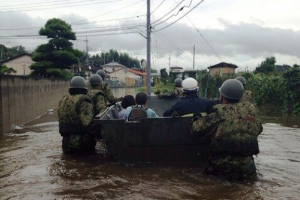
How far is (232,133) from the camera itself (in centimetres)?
534

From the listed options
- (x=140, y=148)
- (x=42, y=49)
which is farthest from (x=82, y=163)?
(x=42, y=49)

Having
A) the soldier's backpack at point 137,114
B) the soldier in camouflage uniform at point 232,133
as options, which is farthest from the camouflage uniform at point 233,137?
the soldier's backpack at point 137,114

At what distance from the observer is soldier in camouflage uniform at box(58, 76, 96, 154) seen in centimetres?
700

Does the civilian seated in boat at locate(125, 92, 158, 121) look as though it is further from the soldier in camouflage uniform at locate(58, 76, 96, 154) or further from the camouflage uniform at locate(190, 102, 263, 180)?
the camouflage uniform at locate(190, 102, 263, 180)

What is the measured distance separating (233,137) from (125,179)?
1804mm

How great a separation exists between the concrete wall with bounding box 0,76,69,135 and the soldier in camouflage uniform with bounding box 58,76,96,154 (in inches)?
171

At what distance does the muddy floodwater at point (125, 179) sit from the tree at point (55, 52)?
20.5m

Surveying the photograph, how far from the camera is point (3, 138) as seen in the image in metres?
10.2

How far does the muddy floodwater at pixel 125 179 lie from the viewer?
494 cm

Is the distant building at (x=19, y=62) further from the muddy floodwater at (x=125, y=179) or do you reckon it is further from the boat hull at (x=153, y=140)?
the boat hull at (x=153, y=140)

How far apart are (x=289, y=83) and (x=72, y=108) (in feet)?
45.4

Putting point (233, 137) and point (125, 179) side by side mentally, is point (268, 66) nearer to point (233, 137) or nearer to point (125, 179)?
point (233, 137)

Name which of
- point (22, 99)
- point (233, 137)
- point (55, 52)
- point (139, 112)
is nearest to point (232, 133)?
point (233, 137)

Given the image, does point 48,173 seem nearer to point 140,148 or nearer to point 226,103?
point 140,148
